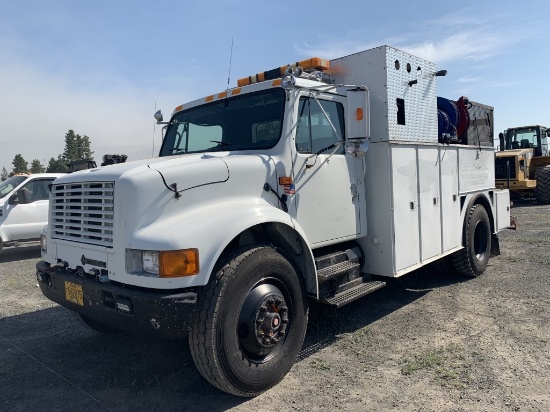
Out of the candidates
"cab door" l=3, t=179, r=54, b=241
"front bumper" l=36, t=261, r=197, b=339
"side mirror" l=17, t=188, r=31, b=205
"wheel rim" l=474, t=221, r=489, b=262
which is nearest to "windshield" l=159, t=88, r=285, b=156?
"front bumper" l=36, t=261, r=197, b=339

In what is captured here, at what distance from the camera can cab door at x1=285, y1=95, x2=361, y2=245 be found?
13.7 ft

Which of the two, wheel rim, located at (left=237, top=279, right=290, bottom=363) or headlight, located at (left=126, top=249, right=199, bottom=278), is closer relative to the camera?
headlight, located at (left=126, top=249, right=199, bottom=278)

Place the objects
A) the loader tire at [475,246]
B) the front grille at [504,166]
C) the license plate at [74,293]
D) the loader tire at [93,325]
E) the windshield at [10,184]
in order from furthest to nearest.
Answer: the front grille at [504,166] → the windshield at [10,184] → the loader tire at [475,246] → the loader tire at [93,325] → the license plate at [74,293]

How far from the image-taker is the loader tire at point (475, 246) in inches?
259

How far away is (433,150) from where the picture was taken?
5805mm

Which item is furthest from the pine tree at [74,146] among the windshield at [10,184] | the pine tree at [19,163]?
the windshield at [10,184]

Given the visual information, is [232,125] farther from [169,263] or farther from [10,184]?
[10,184]

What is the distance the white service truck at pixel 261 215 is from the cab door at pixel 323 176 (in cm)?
2

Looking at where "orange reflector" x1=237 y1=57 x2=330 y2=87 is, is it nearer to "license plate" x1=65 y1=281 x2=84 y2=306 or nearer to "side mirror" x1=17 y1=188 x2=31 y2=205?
"license plate" x1=65 y1=281 x2=84 y2=306

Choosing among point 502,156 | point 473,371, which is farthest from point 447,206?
point 502,156

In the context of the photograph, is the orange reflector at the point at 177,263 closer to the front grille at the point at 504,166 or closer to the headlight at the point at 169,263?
the headlight at the point at 169,263

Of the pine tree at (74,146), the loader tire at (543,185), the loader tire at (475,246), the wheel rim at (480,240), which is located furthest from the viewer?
the pine tree at (74,146)

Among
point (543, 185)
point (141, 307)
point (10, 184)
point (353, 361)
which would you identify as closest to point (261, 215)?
point (141, 307)

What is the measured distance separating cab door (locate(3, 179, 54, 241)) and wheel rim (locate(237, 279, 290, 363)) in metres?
7.43
